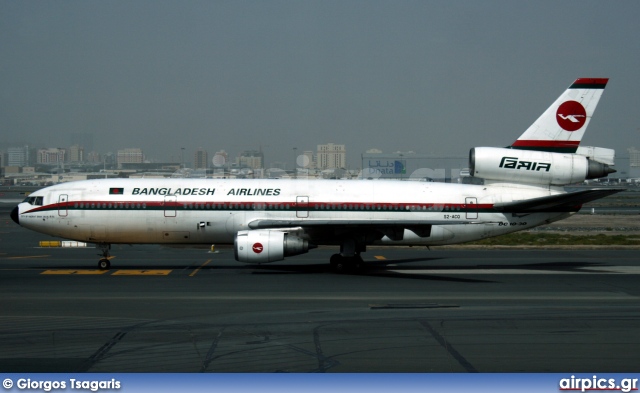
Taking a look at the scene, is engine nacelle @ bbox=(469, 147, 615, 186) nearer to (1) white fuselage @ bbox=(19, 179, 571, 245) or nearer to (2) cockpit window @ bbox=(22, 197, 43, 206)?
(1) white fuselage @ bbox=(19, 179, 571, 245)

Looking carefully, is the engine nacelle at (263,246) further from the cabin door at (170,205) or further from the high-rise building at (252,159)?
the high-rise building at (252,159)

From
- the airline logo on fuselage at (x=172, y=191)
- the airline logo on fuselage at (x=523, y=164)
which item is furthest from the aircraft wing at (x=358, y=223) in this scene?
the airline logo on fuselage at (x=523, y=164)

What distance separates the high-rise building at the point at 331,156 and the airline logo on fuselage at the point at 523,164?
4893 inches

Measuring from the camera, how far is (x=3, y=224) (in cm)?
5416

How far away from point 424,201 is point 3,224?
130ft

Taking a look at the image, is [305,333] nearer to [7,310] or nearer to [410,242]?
[7,310]

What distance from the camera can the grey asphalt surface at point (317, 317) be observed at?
486 inches

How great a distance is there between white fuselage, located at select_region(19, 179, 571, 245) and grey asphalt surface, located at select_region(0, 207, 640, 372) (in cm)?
155

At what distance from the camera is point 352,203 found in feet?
89.1

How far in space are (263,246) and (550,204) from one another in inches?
447

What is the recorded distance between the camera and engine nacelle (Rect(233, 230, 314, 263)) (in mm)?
24500

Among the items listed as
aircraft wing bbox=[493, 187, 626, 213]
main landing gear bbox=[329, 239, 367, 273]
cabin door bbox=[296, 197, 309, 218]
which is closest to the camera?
aircraft wing bbox=[493, 187, 626, 213]

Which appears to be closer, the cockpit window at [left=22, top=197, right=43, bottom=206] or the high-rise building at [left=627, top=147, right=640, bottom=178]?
the cockpit window at [left=22, top=197, right=43, bottom=206]

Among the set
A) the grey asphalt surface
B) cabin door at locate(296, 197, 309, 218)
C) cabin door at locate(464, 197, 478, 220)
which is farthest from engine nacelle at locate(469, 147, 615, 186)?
cabin door at locate(296, 197, 309, 218)
